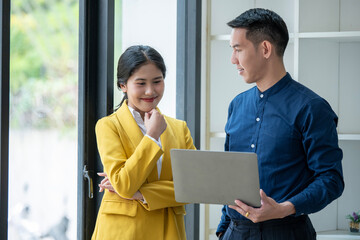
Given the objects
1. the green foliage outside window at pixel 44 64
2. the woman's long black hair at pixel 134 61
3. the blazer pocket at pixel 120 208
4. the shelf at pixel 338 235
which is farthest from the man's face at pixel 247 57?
the shelf at pixel 338 235

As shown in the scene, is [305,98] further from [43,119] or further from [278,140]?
[43,119]

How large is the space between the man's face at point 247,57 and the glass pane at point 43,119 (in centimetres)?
76

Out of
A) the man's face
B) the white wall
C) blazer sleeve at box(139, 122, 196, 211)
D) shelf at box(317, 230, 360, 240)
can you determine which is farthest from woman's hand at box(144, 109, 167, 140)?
shelf at box(317, 230, 360, 240)

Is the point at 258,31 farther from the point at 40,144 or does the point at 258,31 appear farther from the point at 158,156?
the point at 40,144

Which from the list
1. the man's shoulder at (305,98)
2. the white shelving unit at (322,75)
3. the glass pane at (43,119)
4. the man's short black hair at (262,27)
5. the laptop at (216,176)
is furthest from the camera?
the white shelving unit at (322,75)

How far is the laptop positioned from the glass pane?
2.06 feet

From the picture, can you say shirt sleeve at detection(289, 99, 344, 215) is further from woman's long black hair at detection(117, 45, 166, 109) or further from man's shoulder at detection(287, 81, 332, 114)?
woman's long black hair at detection(117, 45, 166, 109)

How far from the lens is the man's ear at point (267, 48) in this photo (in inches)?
70.6

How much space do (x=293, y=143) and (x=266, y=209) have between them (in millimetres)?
256

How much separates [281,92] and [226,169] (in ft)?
1.25

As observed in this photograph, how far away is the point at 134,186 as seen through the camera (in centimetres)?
178

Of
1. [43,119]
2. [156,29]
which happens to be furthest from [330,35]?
[43,119]

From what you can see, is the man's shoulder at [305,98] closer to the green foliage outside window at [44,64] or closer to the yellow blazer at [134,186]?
the yellow blazer at [134,186]

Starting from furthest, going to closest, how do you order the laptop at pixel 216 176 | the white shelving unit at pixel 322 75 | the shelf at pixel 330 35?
the white shelving unit at pixel 322 75
the shelf at pixel 330 35
the laptop at pixel 216 176
